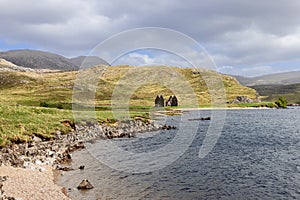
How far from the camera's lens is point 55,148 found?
44.2m

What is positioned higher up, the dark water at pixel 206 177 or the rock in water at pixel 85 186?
the rock in water at pixel 85 186

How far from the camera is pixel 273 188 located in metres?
28.1

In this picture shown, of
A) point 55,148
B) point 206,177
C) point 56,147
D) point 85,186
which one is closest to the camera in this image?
point 85,186

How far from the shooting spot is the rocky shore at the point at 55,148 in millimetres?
34688

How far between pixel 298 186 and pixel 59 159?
29.0 meters

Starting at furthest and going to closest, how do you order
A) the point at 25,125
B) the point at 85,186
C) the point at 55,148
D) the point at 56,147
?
the point at 25,125 → the point at 56,147 → the point at 55,148 → the point at 85,186

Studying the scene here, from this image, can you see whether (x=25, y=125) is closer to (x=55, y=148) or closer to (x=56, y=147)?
(x=56, y=147)

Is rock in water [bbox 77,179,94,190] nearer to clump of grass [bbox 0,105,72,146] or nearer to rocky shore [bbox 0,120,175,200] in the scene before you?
rocky shore [bbox 0,120,175,200]

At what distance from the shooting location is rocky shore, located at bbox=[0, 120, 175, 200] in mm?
34688

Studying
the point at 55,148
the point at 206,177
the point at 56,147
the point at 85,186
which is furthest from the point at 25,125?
the point at 206,177

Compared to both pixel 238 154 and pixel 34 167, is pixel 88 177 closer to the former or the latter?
pixel 34 167

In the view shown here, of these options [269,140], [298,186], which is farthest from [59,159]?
[269,140]

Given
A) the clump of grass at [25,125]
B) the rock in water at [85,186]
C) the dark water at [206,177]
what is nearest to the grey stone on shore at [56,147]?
the clump of grass at [25,125]

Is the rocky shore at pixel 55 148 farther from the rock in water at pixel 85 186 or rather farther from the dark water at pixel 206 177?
the rock in water at pixel 85 186
